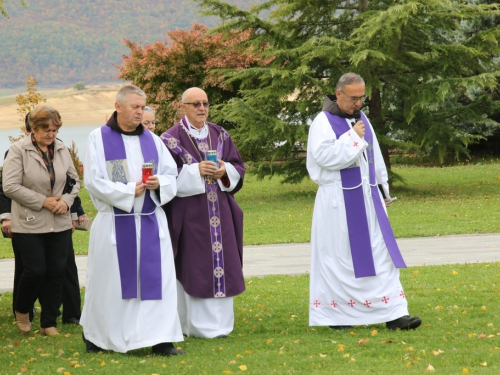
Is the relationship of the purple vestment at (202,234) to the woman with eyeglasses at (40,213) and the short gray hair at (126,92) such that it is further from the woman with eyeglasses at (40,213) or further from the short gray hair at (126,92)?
the woman with eyeglasses at (40,213)

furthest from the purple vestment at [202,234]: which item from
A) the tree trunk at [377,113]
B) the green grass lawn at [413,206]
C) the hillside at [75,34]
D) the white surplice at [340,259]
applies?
the hillside at [75,34]

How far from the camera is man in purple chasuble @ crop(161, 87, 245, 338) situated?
813cm

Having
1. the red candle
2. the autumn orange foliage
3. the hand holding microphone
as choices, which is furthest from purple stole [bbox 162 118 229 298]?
the autumn orange foliage

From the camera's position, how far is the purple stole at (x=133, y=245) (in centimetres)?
736

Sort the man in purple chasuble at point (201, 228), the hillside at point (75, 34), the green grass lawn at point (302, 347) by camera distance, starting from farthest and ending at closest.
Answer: the hillside at point (75, 34) → the man in purple chasuble at point (201, 228) → the green grass lawn at point (302, 347)

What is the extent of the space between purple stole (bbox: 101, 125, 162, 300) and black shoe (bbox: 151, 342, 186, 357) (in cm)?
38

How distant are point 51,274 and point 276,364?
2654mm

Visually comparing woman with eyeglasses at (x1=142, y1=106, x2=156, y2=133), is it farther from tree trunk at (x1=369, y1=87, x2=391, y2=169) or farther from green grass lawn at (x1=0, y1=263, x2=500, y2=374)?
tree trunk at (x1=369, y1=87, x2=391, y2=169)

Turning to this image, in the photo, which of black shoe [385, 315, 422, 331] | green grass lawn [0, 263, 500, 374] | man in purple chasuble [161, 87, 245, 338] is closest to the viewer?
green grass lawn [0, 263, 500, 374]

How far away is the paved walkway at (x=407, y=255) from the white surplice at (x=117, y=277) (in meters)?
4.01

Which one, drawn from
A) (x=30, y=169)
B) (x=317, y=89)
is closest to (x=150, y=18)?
(x=317, y=89)

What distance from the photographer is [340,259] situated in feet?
26.3

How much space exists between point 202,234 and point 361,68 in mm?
13466

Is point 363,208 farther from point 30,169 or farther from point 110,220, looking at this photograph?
point 30,169
